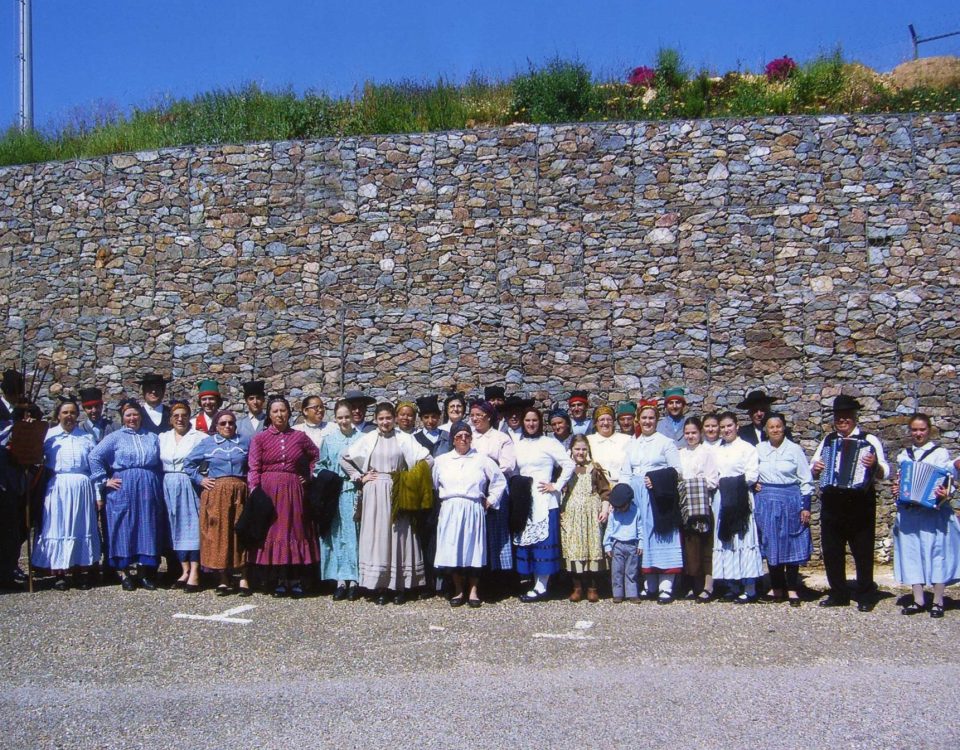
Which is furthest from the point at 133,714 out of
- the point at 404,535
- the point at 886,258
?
the point at 886,258

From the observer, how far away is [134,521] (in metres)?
8.09

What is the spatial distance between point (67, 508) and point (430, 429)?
3.12 m

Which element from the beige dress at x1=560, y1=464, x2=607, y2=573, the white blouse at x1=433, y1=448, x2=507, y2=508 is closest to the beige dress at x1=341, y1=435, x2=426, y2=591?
the white blouse at x1=433, y1=448, x2=507, y2=508

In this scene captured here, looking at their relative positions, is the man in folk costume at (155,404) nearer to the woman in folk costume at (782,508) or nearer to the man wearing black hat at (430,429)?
the man wearing black hat at (430,429)

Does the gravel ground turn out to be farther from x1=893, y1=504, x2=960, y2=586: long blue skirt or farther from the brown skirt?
the brown skirt

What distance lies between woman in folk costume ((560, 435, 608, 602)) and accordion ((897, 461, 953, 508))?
2.21 metres

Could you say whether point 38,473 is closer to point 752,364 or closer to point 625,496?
point 625,496

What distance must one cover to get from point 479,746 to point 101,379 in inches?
373

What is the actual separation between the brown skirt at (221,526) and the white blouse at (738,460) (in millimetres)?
3920

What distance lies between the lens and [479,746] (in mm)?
4418

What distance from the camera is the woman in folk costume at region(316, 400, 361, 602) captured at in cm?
777

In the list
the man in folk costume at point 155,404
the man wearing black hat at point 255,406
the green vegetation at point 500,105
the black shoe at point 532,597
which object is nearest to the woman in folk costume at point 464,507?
the black shoe at point 532,597

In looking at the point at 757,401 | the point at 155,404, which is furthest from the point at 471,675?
the point at 155,404

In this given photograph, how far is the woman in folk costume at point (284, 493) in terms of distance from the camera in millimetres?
7754
